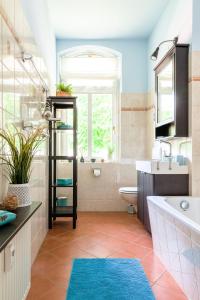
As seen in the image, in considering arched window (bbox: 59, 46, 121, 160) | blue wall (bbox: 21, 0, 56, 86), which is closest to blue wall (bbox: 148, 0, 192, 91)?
arched window (bbox: 59, 46, 121, 160)

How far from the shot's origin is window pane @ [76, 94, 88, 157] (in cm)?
460

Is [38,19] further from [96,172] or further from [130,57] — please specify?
[96,172]

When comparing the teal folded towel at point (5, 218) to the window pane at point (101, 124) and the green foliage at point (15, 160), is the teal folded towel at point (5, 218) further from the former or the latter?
the window pane at point (101, 124)

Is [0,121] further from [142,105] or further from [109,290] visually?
[142,105]

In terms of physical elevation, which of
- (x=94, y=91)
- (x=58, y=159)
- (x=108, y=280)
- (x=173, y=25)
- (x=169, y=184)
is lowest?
(x=108, y=280)

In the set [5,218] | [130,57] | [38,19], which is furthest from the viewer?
[130,57]

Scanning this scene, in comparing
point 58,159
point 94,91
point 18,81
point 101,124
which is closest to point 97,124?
point 101,124

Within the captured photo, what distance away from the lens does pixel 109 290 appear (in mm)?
1878

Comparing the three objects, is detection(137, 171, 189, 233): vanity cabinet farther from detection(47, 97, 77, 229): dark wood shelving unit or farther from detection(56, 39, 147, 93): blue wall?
detection(56, 39, 147, 93): blue wall

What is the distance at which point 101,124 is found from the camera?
464 centimetres

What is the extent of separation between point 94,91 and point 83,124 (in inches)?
24.2

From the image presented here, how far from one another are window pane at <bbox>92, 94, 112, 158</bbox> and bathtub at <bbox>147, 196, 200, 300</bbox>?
2.11 m

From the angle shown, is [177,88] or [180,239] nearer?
[180,239]

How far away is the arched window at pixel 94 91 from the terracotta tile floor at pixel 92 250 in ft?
4.16
